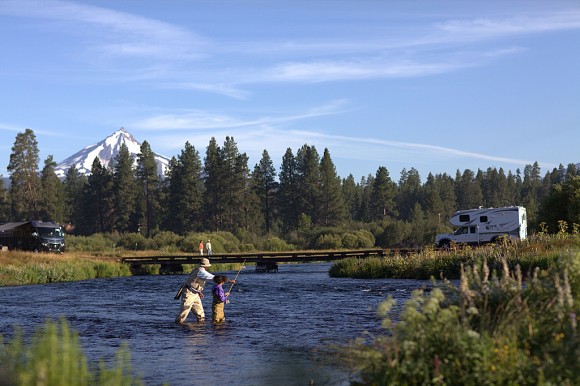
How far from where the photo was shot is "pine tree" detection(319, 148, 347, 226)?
11456cm

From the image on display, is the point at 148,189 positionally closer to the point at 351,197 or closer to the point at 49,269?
the point at 351,197

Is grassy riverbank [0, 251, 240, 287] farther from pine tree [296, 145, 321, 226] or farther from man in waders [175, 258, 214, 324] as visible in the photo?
pine tree [296, 145, 321, 226]

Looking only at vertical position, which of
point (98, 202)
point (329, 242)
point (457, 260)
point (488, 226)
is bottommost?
point (457, 260)

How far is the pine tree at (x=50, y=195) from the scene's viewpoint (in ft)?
354

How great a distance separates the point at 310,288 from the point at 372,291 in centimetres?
441

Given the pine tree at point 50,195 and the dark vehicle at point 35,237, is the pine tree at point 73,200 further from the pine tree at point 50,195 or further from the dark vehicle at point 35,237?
the dark vehicle at point 35,237

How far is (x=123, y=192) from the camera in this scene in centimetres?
11006

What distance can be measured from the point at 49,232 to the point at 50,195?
5592 cm

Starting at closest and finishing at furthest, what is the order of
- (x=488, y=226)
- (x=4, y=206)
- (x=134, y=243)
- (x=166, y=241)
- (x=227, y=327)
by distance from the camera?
(x=227, y=327)
(x=488, y=226)
(x=166, y=241)
(x=134, y=243)
(x=4, y=206)

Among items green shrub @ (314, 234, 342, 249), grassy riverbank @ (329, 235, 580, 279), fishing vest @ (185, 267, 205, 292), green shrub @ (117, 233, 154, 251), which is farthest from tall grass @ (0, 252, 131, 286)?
green shrub @ (314, 234, 342, 249)

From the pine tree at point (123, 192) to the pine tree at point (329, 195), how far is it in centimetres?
3037

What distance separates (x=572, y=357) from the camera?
23.6ft

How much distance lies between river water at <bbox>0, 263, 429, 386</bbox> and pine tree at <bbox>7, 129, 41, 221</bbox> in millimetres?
77062

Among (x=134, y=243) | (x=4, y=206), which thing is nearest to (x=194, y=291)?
(x=134, y=243)
